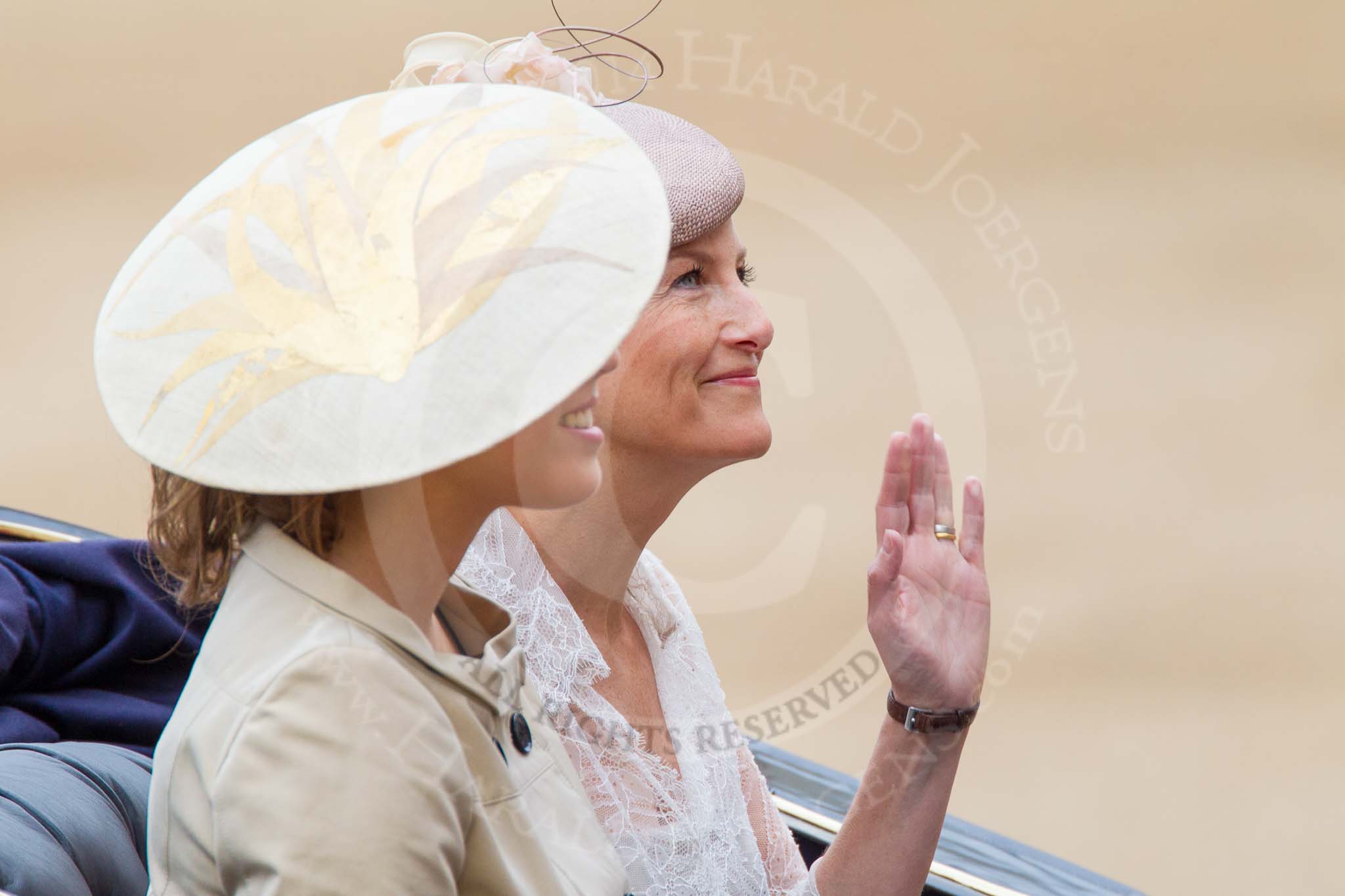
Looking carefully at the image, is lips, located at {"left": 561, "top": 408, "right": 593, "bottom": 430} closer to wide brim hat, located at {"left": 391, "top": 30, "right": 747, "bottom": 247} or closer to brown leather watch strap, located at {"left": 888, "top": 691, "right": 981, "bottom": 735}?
wide brim hat, located at {"left": 391, "top": 30, "right": 747, "bottom": 247}

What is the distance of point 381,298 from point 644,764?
610mm

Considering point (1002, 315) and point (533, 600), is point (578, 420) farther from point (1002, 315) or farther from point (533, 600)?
point (1002, 315)

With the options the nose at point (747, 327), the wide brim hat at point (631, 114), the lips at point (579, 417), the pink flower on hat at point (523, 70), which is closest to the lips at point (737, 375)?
the nose at point (747, 327)

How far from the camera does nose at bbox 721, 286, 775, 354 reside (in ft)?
3.80

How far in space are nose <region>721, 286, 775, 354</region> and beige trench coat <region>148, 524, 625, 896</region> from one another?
45 centimetres

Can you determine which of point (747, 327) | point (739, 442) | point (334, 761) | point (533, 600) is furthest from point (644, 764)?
point (334, 761)

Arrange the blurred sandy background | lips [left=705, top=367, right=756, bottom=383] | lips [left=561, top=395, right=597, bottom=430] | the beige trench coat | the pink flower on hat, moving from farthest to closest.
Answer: the blurred sandy background
lips [left=705, top=367, right=756, bottom=383]
the pink flower on hat
lips [left=561, top=395, right=597, bottom=430]
the beige trench coat

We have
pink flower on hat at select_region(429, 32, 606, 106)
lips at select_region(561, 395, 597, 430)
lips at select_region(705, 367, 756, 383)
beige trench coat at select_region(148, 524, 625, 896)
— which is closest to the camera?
beige trench coat at select_region(148, 524, 625, 896)

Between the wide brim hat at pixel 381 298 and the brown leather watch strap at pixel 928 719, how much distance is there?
63 cm

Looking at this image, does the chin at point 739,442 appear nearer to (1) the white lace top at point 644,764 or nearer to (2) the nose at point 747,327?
(2) the nose at point 747,327

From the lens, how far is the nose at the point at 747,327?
116cm

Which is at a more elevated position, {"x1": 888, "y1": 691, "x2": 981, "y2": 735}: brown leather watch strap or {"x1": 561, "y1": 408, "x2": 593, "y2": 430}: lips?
{"x1": 888, "y1": 691, "x2": 981, "y2": 735}: brown leather watch strap

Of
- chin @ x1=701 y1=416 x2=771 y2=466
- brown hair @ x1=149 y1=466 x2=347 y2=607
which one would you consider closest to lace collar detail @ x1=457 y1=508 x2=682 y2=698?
chin @ x1=701 y1=416 x2=771 y2=466

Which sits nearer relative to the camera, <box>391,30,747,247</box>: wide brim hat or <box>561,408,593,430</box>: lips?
<box>561,408,593,430</box>: lips
